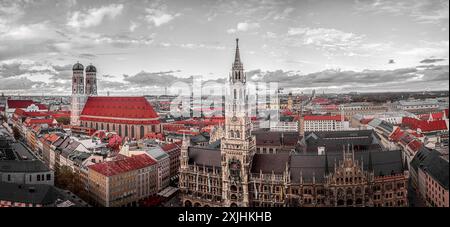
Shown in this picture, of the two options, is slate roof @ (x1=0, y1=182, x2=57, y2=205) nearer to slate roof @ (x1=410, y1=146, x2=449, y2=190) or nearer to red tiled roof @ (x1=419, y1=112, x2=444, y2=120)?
slate roof @ (x1=410, y1=146, x2=449, y2=190)

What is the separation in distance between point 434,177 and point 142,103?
3500 centimetres

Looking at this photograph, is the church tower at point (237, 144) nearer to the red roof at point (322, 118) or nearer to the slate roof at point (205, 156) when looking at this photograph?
the slate roof at point (205, 156)

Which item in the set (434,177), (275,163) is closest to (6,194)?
(275,163)

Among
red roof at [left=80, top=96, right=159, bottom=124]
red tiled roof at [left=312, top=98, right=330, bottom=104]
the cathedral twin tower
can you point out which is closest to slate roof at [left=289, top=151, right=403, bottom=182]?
red roof at [left=80, top=96, right=159, bottom=124]

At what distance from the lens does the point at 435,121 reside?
37062 millimetres

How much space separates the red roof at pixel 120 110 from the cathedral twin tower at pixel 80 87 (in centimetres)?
161

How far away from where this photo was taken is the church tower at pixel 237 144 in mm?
24797

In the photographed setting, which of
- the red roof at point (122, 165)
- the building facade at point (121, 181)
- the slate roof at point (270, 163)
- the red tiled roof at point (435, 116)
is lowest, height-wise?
the building facade at point (121, 181)

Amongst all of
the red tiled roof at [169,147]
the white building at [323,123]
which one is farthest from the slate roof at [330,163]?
the white building at [323,123]

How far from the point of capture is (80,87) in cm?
5897

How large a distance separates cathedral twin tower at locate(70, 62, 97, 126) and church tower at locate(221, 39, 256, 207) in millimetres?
38606

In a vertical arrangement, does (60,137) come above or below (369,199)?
above

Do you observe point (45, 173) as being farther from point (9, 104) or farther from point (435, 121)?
point (9, 104)
